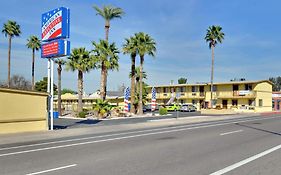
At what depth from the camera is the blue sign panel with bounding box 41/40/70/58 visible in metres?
22.5

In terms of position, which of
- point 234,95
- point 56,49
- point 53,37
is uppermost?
point 53,37

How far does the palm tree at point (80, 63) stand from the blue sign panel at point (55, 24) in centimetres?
1822

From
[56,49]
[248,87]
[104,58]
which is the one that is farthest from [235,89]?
[56,49]

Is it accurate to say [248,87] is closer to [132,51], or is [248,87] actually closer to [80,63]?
[132,51]

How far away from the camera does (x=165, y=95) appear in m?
81.9

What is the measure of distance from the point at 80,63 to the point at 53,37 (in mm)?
19772

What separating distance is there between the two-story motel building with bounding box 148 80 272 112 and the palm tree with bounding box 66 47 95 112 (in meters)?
20.9

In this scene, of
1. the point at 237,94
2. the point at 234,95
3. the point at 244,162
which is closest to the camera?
the point at 244,162

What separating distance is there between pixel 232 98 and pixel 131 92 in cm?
2838

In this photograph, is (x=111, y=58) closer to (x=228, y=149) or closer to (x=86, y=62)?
(x=86, y=62)

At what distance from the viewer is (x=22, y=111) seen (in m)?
20.0

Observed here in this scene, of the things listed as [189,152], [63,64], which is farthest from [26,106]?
[63,64]

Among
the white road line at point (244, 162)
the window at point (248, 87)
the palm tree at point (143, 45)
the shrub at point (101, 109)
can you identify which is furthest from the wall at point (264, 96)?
the white road line at point (244, 162)

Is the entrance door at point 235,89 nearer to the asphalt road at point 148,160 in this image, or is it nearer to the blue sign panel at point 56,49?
the blue sign panel at point 56,49
